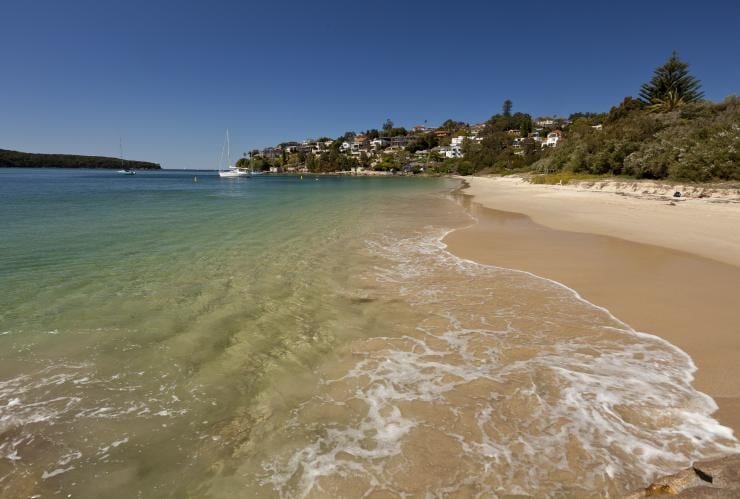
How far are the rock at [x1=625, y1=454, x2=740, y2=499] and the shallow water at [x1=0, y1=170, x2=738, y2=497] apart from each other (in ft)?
2.19

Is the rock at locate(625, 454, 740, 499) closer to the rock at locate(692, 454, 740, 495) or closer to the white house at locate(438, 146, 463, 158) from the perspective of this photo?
the rock at locate(692, 454, 740, 495)

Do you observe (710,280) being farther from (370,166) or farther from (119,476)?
(370,166)

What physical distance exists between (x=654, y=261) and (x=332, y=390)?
35.5 ft

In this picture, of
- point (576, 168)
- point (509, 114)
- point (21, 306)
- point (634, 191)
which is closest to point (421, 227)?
point (21, 306)

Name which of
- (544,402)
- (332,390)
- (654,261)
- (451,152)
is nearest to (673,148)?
(654,261)

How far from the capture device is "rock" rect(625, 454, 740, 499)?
7.79 ft

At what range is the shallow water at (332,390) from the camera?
135 inches

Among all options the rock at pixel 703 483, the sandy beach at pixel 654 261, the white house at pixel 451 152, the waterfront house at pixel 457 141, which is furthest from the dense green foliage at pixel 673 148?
the waterfront house at pixel 457 141

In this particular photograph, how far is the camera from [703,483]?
2518 mm

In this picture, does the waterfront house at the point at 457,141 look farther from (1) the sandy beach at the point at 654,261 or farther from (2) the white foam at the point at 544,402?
(2) the white foam at the point at 544,402

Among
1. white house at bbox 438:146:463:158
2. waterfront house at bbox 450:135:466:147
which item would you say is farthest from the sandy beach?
waterfront house at bbox 450:135:466:147

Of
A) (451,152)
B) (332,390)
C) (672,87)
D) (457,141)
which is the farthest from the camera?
(457,141)

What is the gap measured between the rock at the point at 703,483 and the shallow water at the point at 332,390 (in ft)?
2.19

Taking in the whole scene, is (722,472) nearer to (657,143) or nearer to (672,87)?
(657,143)
